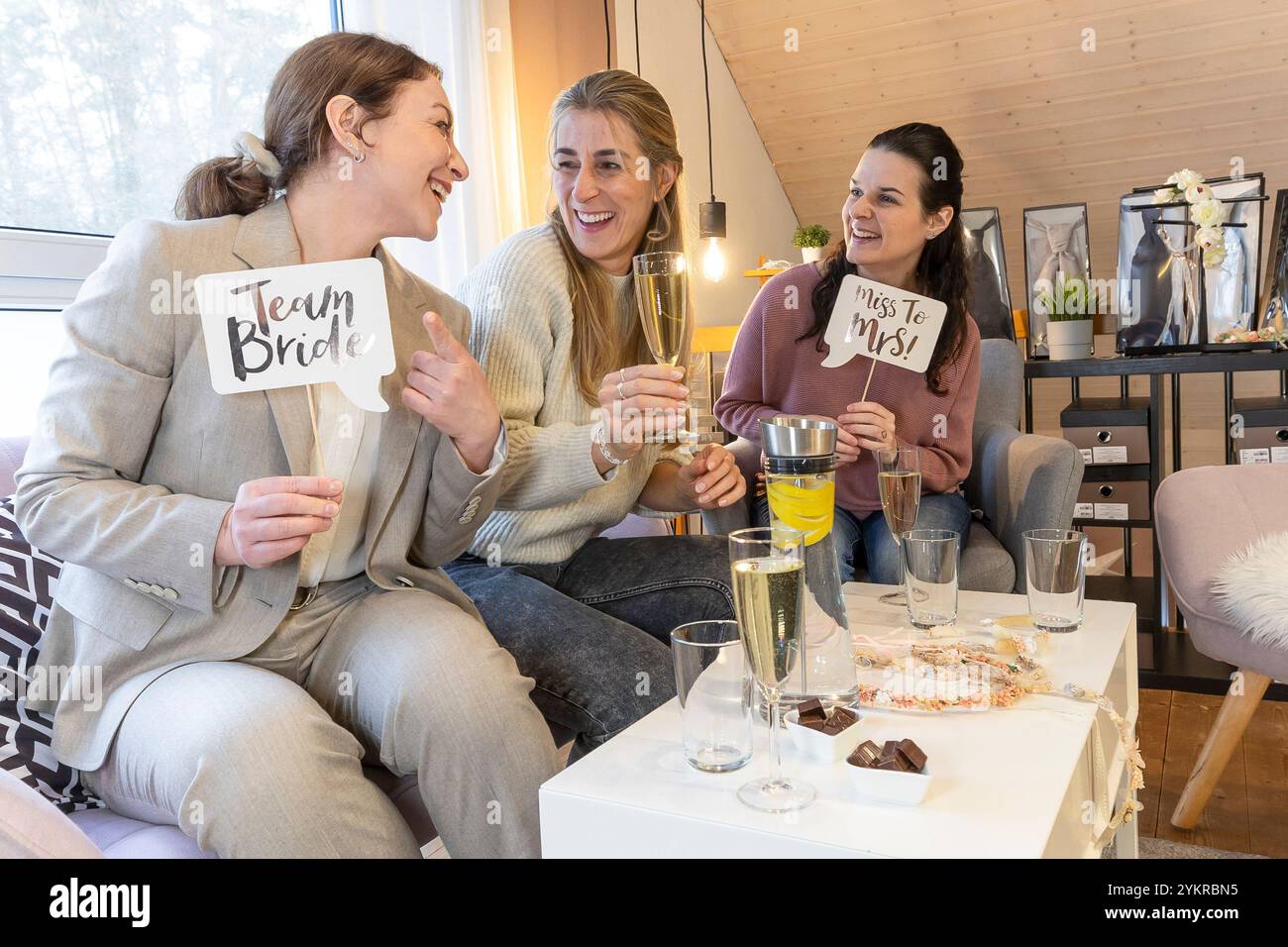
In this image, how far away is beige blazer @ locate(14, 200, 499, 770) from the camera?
3.82 ft

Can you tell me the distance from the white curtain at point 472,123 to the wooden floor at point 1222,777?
2134 mm

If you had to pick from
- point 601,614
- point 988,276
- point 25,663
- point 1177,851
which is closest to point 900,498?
point 601,614

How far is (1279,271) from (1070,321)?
0.61 metres

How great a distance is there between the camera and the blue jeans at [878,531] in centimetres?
210

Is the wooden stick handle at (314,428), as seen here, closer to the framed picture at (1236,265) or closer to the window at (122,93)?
the window at (122,93)

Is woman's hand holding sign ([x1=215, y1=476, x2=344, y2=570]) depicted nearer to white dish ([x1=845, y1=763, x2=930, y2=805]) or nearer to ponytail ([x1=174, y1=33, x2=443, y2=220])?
ponytail ([x1=174, y1=33, x2=443, y2=220])

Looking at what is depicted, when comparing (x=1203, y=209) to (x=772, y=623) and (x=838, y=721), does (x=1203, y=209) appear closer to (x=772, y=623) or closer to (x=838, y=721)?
(x=838, y=721)

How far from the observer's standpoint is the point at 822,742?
101 cm

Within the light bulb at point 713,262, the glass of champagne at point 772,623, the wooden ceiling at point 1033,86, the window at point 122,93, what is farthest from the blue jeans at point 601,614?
the wooden ceiling at point 1033,86

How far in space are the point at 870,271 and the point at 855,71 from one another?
2.77 m

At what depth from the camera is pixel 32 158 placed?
6.86ft
